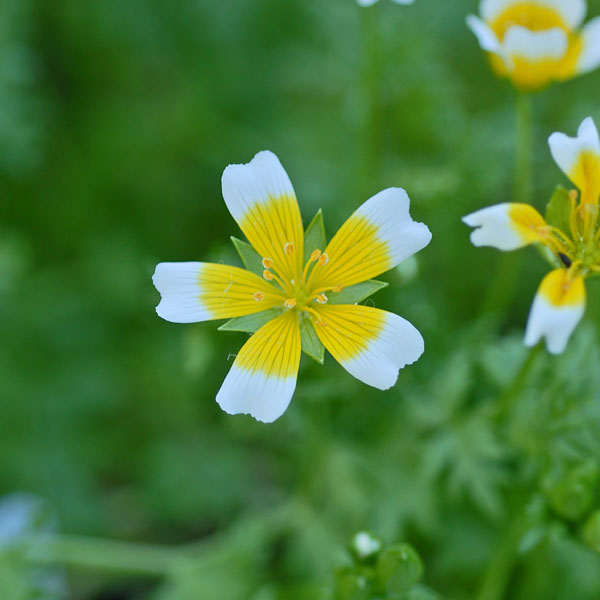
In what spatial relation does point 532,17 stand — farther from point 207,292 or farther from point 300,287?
point 207,292

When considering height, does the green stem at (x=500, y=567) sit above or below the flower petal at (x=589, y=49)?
below

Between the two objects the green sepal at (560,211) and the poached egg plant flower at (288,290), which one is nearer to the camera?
the poached egg plant flower at (288,290)

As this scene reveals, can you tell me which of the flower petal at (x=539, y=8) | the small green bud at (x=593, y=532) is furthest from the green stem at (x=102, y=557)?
the flower petal at (x=539, y=8)

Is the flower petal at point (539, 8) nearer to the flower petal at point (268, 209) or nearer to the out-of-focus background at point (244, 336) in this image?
the out-of-focus background at point (244, 336)

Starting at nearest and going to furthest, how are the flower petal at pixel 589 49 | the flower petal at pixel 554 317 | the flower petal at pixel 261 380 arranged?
the flower petal at pixel 554 317 → the flower petal at pixel 261 380 → the flower petal at pixel 589 49

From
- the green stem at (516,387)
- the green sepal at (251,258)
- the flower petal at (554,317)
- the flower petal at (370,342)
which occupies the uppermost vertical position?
the green sepal at (251,258)

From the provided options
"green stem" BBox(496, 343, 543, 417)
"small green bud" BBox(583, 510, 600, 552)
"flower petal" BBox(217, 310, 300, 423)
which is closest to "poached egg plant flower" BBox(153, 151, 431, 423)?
"flower petal" BBox(217, 310, 300, 423)

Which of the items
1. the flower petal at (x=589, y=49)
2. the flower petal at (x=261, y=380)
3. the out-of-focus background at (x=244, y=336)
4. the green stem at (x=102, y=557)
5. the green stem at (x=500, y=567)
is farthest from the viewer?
the green stem at (x=102, y=557)
